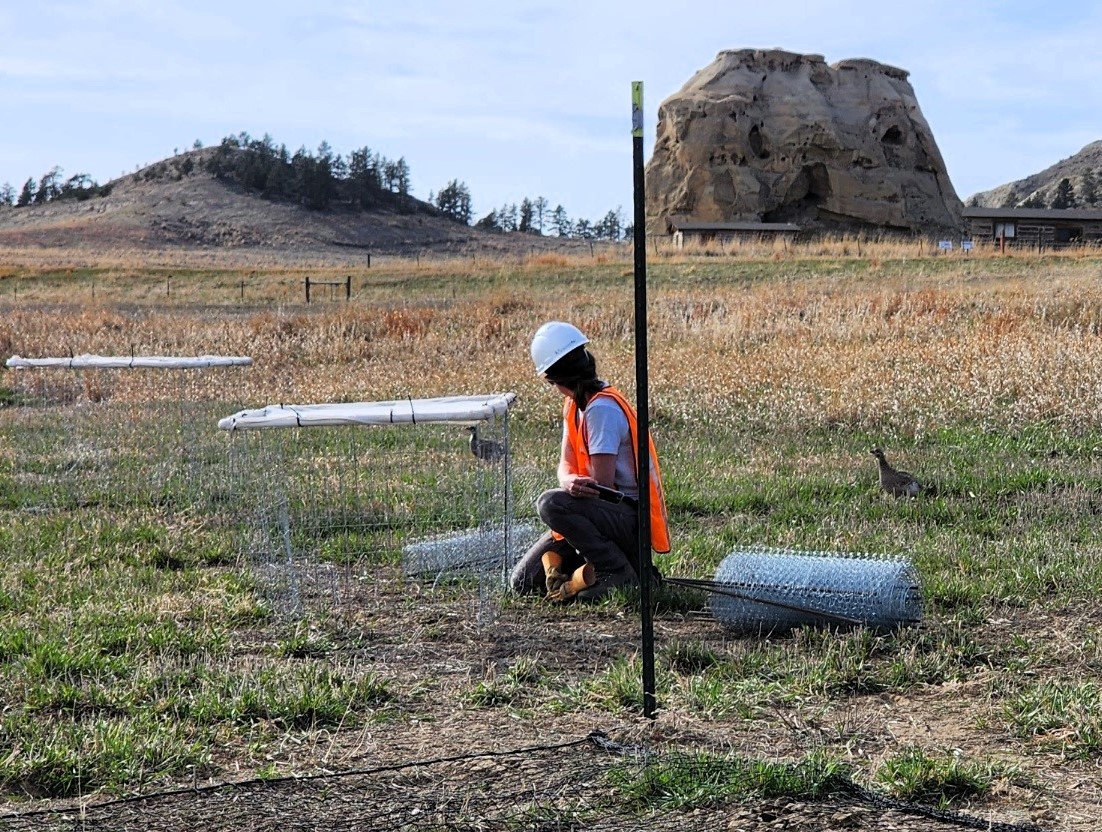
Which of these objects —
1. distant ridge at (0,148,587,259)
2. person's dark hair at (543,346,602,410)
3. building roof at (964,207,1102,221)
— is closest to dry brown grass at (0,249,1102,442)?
person's dark hair at (543,346,602,410)

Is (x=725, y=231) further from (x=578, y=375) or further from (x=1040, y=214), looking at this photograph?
(x=578, y=375)

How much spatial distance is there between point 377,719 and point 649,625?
1.23 m

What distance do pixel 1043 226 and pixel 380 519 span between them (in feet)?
186

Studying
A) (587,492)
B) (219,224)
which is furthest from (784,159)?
(587,492)

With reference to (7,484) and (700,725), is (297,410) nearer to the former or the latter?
(700,725)

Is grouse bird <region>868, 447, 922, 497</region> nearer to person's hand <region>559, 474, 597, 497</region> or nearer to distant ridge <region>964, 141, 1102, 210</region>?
person's hand <region>559, 474, 597, 497</region>

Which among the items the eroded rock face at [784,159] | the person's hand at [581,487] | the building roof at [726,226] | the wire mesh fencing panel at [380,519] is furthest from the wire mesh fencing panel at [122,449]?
the eroded rock face at [784,159]

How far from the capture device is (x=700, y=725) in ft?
16.5

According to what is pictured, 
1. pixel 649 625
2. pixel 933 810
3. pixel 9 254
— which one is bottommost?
pixel 933 810

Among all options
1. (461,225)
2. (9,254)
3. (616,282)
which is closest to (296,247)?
(9,254)

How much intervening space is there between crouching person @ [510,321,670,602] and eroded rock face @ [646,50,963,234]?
5456 centimetres

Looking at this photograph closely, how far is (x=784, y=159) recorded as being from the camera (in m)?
62.3

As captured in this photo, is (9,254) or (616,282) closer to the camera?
(616,282)

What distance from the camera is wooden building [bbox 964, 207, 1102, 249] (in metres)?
58.3
